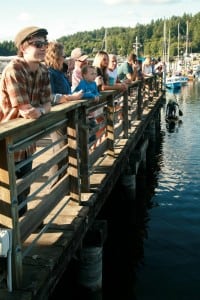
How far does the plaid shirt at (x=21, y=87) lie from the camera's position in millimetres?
3611

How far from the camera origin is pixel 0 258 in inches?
127

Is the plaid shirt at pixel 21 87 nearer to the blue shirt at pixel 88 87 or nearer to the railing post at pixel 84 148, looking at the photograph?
the railing post at pixel 84 148

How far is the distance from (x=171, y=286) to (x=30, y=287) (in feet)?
12.3

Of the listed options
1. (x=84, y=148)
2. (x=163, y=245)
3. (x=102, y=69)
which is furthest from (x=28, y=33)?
(x=163, y=245)

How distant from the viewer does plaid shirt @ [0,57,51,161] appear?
3611 millimetres

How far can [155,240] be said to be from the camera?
8.47 meters

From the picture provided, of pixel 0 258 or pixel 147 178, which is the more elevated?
pixel 0 258

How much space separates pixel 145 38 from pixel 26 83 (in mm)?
182622

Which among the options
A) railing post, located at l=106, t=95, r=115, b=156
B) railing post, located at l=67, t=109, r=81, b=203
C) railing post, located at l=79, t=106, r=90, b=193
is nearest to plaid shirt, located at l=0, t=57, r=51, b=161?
railing post, located at l=67, t=109, r=81, b=203

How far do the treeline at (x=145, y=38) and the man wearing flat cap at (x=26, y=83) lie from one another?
136764mm

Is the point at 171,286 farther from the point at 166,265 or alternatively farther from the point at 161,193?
the point at 161,193

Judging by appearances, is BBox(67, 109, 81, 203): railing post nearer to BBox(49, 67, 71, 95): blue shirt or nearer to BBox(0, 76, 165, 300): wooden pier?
BBox(0, 76, 165, 300): wooden pier

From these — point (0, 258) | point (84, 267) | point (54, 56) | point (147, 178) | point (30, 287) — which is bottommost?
point (147, 178)

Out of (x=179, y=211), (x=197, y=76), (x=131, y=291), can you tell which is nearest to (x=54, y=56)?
(x=131, y=291)
